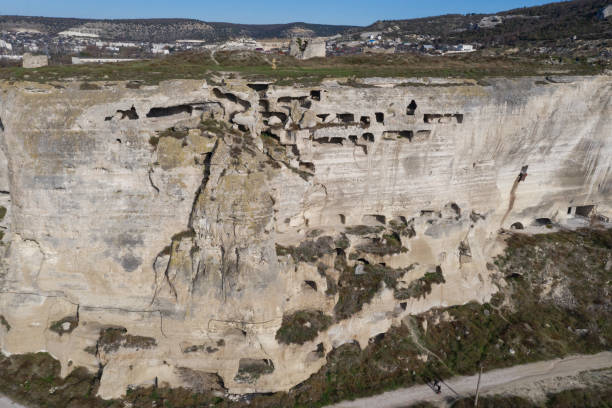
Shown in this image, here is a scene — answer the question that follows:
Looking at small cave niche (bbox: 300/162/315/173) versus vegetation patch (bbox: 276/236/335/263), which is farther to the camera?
small cave niche (bbox: 300/162/315/173)

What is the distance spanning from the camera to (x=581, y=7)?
6662cm

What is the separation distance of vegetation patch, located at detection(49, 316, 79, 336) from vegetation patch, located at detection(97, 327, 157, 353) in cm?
153

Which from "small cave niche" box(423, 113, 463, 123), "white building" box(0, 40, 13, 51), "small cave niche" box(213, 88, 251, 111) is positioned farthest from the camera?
"white building" box(0, 40, 13, 51)

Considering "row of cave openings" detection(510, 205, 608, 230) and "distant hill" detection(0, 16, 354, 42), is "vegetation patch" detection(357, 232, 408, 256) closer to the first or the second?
"row of cave openings" detection(510, 205, 608, 230)

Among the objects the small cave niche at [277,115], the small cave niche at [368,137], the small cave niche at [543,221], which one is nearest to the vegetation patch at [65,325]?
the small cave niche at [277,115]

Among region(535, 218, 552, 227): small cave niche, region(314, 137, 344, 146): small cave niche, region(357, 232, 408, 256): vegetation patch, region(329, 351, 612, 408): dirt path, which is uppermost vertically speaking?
region(314, 137, 344, 146): small cave niche

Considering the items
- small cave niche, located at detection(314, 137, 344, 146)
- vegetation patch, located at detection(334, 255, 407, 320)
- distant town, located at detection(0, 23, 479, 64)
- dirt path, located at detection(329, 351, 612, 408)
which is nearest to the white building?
distant town, located at detection(0, 23, 479, 64)

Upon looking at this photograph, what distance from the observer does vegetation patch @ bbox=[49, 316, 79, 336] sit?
1952 centimetres

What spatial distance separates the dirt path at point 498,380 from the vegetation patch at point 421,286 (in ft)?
15.0

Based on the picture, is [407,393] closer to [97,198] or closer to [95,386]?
[95,386]

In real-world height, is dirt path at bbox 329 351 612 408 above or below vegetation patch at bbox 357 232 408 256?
below

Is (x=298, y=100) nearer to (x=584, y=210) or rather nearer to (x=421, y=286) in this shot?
(x=421, y=286)

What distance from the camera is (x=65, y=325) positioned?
19.5 metres

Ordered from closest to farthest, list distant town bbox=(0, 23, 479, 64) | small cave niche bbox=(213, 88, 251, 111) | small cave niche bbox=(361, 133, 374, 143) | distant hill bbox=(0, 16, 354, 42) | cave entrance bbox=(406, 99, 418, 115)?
small cave niche bbox=(213, 88, 251, 111) < small cave niche bbox=(361, 133, 374, 143) < cave entrance bbox=(406, 99, 418, 115) < distant town bbox=(0, 23, 479, 64) < distant hill bbox=(0, 16, 354, 42)
